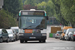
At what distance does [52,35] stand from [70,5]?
30.6 ft

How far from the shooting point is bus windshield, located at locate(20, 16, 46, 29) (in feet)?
80.3

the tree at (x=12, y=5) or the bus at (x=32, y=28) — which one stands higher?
the tree at (x=12, y=5)

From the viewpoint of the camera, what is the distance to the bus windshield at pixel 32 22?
24469 mm

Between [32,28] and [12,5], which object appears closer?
[32,28]

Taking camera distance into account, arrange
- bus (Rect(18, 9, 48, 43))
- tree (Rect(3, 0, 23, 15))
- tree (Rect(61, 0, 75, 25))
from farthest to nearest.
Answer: tree (Rect(3, 0, 23, 15)) < tree (Rect(61, 0, 75, 25)) < bus (Rect(18, 9, 48, 43))

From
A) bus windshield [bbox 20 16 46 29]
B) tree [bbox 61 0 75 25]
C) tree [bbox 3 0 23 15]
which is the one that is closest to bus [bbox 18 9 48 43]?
bus windshield [bbox 20 16 46 29]

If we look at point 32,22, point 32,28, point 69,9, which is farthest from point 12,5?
point 32,28

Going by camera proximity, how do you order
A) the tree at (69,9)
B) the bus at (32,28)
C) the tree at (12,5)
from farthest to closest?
the tree at (12,5)
the tree at (69,9)
the bus at (32,28)

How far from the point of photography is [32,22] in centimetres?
2456

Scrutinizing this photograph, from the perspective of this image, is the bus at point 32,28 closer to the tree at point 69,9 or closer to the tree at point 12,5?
the tree at point 69,9

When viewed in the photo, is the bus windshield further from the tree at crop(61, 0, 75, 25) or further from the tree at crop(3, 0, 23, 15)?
the tree at crop(3, 0, 23, 15)

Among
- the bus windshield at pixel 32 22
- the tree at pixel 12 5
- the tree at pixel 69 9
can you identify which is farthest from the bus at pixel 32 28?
the tree at pixel 12 5

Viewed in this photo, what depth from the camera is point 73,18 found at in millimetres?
53406

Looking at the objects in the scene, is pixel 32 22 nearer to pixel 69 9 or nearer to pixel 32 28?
pixel 32 28
